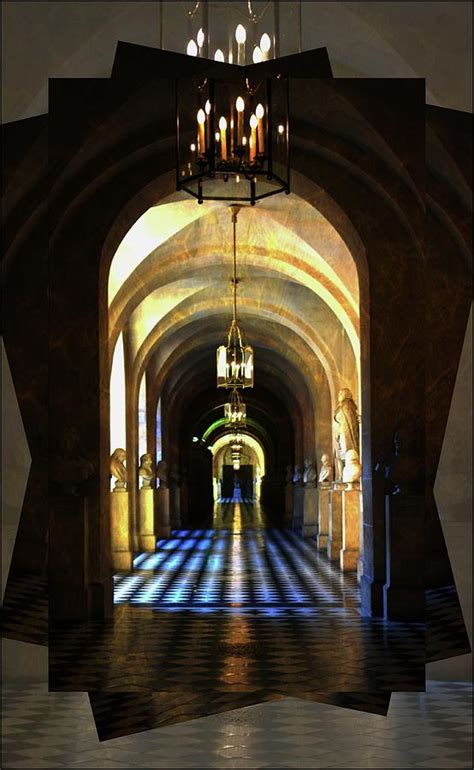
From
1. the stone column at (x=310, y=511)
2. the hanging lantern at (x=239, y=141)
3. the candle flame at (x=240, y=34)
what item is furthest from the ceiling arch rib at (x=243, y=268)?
the candle flame at (x=240, y=34)

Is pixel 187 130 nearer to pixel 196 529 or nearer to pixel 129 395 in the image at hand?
pixel 129 395

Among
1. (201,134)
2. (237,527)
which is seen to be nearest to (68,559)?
(201,134)

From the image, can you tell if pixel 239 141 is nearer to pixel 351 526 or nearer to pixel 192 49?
pixel 192 49

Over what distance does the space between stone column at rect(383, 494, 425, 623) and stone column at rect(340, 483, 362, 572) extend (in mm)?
4526

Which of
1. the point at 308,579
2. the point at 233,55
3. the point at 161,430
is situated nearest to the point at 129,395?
the point at 308,579

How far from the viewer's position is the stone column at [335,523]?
16.2m

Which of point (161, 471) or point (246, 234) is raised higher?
point (246, 234)

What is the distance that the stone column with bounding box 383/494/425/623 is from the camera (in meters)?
8.83

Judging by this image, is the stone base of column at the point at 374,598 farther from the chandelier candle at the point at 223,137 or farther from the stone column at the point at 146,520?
the stone column at the point at 146,520

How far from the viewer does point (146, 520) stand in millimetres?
18672

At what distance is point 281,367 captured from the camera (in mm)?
25203

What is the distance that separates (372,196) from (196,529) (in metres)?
18.4

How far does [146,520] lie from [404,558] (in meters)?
10.2

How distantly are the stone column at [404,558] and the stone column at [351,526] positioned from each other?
14.8 feet
